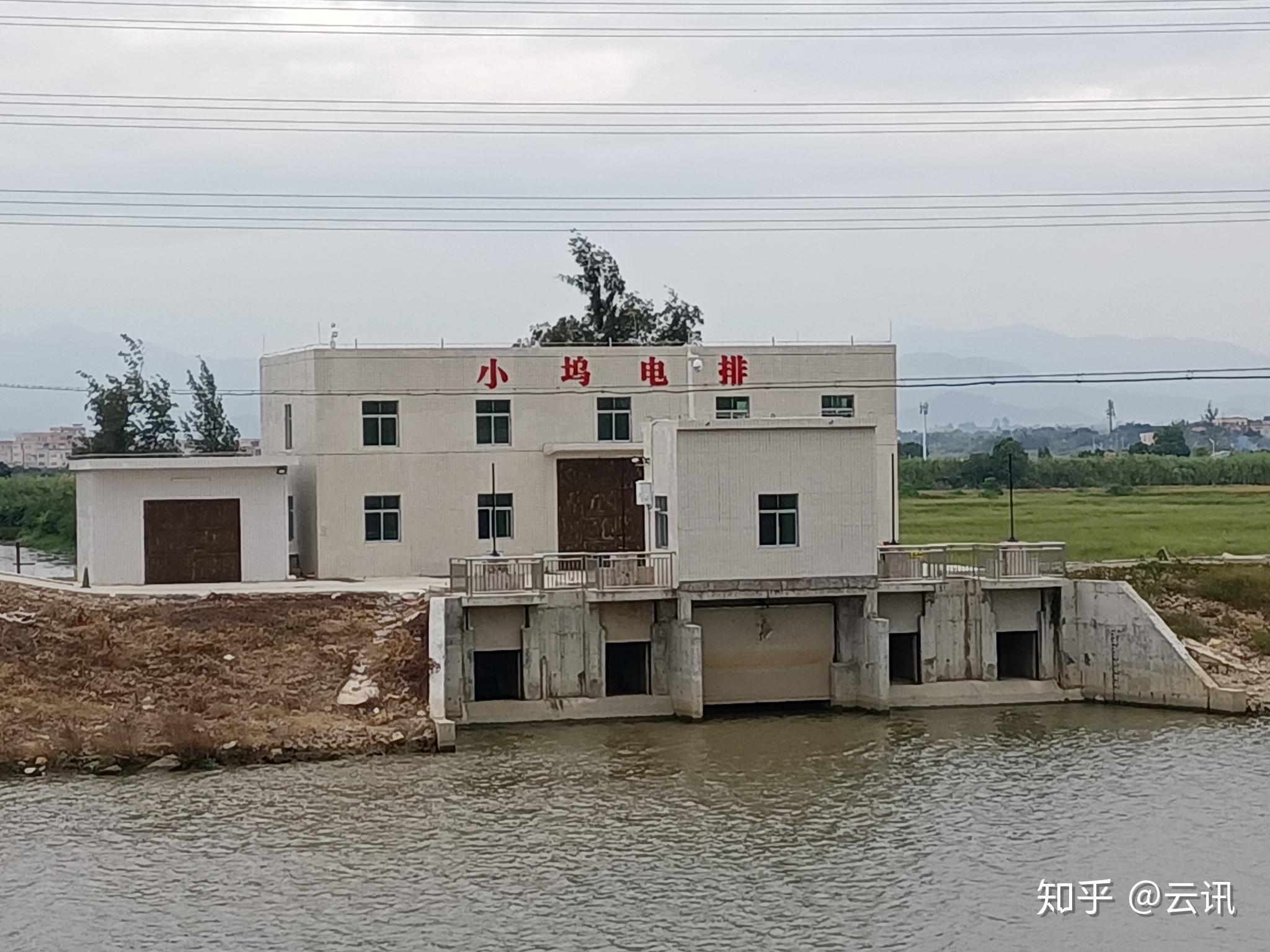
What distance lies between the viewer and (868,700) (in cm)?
3334

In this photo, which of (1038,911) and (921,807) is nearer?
(1038,911)

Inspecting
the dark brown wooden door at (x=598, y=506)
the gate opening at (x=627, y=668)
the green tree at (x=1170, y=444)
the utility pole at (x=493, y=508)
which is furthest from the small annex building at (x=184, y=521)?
the green tree at (x=1170, y=444)

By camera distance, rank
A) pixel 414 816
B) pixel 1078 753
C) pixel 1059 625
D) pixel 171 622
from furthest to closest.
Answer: pixel 1059 625
pixel 171 622
pixel 1078 753
pixel 414 816

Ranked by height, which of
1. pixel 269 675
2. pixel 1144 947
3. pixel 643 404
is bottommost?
pixel 1144 947

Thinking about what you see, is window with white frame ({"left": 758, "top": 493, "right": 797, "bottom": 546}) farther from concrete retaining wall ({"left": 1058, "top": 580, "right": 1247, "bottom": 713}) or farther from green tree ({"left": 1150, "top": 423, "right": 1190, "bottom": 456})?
green tree ({"left": 1150, "top": 423, "right": 1190, "bottom": 456})

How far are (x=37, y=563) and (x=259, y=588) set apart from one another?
91.0 ft

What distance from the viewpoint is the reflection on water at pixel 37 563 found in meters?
45.6

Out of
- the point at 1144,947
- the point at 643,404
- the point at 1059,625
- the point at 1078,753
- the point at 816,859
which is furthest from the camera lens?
the point at 643,404

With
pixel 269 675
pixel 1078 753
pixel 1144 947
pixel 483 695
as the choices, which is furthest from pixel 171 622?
pixel 1144 947

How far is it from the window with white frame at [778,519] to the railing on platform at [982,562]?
86.0 inches

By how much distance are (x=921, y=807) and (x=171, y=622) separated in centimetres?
1370

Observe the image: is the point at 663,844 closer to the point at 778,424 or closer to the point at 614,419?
the point at 778,424

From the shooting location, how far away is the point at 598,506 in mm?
40062

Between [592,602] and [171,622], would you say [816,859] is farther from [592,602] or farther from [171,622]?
[171,622]
